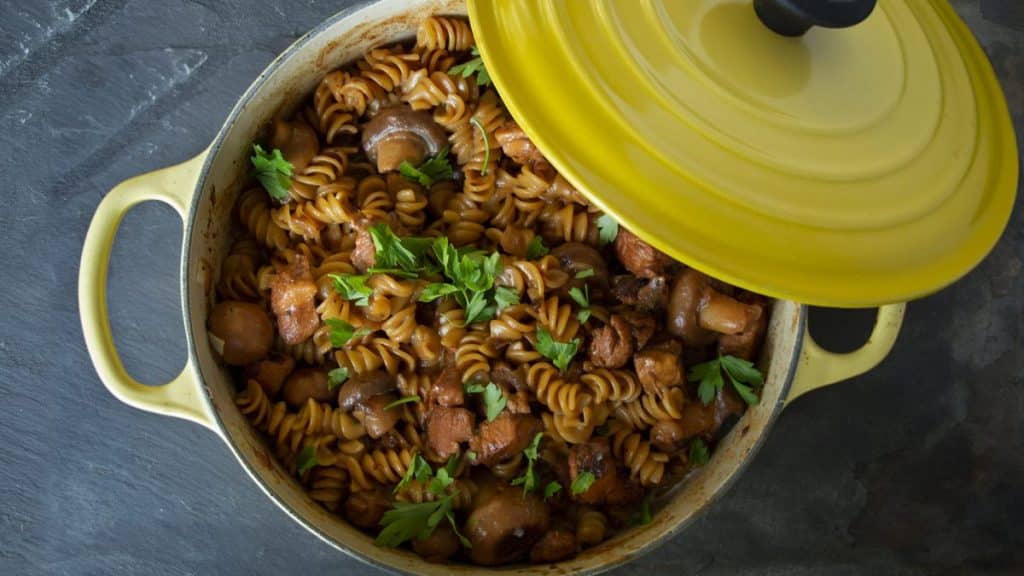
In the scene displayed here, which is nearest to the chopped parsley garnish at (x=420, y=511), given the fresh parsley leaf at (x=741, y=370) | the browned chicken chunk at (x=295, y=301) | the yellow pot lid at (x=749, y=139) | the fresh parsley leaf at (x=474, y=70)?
the browned chicken chunk at (x=295, y=301)

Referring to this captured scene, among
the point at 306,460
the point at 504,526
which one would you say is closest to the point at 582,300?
the point at 504,526

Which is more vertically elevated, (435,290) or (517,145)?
(517,145)

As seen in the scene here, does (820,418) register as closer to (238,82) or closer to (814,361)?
(814,361)

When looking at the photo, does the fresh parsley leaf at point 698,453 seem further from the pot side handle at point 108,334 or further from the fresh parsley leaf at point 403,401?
the pot side handle at point 108,334

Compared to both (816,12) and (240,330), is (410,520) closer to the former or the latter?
(240,330)

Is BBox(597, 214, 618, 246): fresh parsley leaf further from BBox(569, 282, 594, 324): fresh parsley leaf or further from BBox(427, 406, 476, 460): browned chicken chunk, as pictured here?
BBox(427, 406, 476, 460): browned chicken chunk

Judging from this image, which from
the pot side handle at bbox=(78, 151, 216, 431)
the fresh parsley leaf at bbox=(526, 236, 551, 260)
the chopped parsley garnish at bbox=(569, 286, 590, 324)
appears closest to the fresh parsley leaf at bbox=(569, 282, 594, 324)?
the chopped parsley garnish at bbox=(569, 286, 590, 324)
